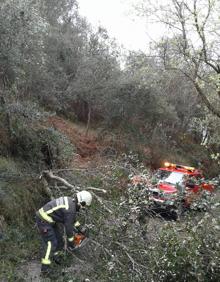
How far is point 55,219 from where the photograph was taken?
7332mm

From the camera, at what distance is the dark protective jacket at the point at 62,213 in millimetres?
7141

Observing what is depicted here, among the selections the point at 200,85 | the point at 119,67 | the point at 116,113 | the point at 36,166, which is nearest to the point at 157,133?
the point at 116,113

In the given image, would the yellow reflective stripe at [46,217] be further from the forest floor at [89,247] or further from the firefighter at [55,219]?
the forest floor at [89,247]

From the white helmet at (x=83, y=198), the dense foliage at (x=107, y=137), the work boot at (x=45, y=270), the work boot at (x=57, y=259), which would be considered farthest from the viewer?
the work boot at (x=57, y=259)

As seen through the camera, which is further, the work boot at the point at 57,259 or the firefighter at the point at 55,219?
the work boot at the point at 57,259

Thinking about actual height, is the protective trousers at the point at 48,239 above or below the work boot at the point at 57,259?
above

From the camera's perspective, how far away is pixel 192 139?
23.8 metres

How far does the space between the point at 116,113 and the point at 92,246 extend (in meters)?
11.8

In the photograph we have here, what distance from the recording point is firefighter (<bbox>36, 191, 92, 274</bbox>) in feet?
23.5

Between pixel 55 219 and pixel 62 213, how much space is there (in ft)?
0.68

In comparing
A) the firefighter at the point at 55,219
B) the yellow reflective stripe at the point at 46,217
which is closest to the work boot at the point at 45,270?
the firefighter at the point at 55,219

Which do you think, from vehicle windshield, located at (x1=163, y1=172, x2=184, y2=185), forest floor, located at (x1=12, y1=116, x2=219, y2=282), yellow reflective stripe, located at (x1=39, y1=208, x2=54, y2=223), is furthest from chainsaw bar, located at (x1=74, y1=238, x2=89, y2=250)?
vehicle windshield, located at (x1=163, y1=172, x2=184, y2=185)

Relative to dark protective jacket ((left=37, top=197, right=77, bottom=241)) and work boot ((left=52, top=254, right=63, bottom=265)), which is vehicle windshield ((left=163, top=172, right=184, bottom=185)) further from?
dark protective jacket ((left=37, top=197, right=77, bottom=241))

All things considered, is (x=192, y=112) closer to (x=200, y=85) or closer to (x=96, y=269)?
(x=200, y=85)
